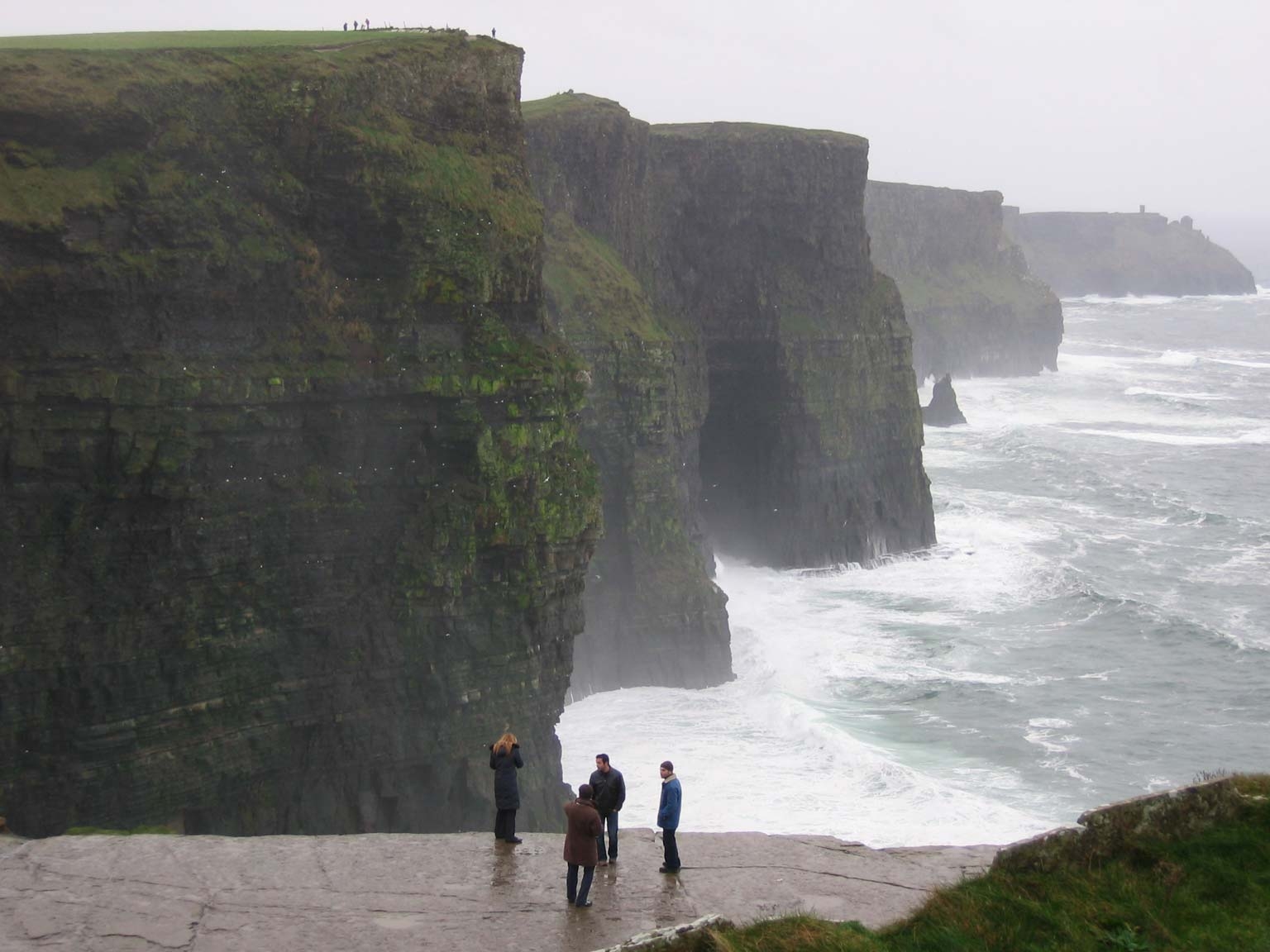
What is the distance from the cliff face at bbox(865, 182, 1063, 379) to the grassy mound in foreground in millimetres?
92673

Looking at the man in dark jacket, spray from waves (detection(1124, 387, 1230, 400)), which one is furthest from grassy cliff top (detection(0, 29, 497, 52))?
spray from waves (detection(1124, 387, 1230, 400))

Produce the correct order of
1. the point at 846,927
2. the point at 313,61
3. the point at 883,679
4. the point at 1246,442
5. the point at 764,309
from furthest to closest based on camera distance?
the point at 1246,442
the point at 764,309
the point at 883,679
the point at 313,61
the point at 846,927

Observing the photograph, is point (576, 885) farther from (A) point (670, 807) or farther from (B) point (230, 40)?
(B) point (230, 40)

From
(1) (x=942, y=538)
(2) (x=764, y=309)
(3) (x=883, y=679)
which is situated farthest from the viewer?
(1) (x=942, y=538)

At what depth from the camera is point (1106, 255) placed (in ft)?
627

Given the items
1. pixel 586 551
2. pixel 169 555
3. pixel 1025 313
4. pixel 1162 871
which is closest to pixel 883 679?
pixel 586 551

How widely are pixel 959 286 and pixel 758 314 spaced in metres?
64.1

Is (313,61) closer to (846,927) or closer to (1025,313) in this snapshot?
(846,927)

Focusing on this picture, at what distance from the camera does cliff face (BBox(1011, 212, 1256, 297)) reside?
18450 cm

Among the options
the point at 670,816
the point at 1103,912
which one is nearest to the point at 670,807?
the point at 670,816

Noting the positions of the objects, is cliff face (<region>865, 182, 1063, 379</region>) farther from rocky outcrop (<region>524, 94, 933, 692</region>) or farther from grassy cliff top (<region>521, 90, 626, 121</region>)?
grassy cliff top (<region>521, 90, 626, 121</region>)

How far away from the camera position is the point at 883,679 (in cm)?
3938

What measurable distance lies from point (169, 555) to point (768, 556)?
32458 millimetres

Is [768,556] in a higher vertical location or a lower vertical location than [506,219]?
lower
